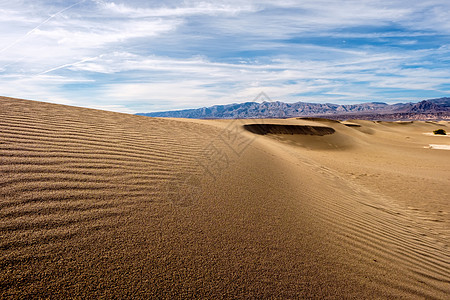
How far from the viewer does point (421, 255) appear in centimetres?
347

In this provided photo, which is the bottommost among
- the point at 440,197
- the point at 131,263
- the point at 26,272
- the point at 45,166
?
the point at 440,197

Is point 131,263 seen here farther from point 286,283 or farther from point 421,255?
point 421,255

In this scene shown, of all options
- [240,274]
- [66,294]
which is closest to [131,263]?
[66,294]

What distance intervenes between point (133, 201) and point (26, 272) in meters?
1.23

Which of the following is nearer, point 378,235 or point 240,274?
point 240,274

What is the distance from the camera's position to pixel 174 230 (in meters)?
2.52

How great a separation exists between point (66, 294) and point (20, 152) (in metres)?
2.46

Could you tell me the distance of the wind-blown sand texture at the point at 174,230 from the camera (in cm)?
187

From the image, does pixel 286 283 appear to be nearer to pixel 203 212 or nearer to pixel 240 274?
pixel 240 274

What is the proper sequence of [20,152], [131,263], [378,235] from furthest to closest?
[378,235] < [20,152] < [131,263]

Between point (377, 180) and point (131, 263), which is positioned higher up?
point (131, 263)

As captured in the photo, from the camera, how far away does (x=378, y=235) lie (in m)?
3.76

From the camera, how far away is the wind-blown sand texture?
6.15 feet

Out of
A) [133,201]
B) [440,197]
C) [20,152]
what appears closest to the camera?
[133,201]
